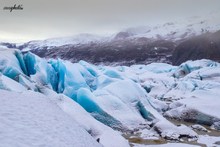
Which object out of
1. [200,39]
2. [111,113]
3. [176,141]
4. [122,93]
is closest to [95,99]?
[111,113]

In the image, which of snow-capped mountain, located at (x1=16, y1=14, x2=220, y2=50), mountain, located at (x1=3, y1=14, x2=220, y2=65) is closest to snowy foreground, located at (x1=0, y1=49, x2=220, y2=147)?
mountain, located at (x1=3, y1=14, x2=220, y2=65)

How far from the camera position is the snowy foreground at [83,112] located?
17.2 feet

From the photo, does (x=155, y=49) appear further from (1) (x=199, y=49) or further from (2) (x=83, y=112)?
(2) (x=83, y=112)

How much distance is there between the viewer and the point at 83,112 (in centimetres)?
1287

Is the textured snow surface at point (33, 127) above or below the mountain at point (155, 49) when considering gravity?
above

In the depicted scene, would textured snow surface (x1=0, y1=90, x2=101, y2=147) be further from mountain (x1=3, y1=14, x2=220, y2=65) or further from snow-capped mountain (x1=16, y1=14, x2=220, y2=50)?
snow-capped mountain (x1=16, y1=14, x2=220, y2=50)

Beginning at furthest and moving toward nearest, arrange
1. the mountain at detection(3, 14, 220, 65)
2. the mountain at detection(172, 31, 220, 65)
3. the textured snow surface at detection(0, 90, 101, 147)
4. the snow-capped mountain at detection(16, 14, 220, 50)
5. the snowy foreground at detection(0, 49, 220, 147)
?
the snow-capped mountain at detection(16, 14, 220, 50) < the mountain at detection(3, 14, 220, 65) < the mountain at detection(172, 31, 220, 65) < the snowy foreground at detection(0, 49, 220, 147) < the textured snow surface at detection(0, 90, 101, 147)

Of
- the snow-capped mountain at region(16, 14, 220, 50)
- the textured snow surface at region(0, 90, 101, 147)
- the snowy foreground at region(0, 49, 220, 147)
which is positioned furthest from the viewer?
the snow-capped mountain at region(16, 14, 220, 50)

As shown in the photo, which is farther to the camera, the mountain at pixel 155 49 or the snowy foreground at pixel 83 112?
the mountain at pixel 155 49

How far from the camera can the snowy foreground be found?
5.24m

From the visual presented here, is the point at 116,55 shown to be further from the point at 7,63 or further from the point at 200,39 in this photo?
the point at 7,63

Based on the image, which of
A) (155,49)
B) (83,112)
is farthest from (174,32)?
(83,112)

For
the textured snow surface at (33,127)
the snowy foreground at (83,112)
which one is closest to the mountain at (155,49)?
the snowy foreground at (83,112)

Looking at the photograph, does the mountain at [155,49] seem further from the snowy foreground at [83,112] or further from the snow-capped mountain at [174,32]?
the snowy foreground at [83,112]
